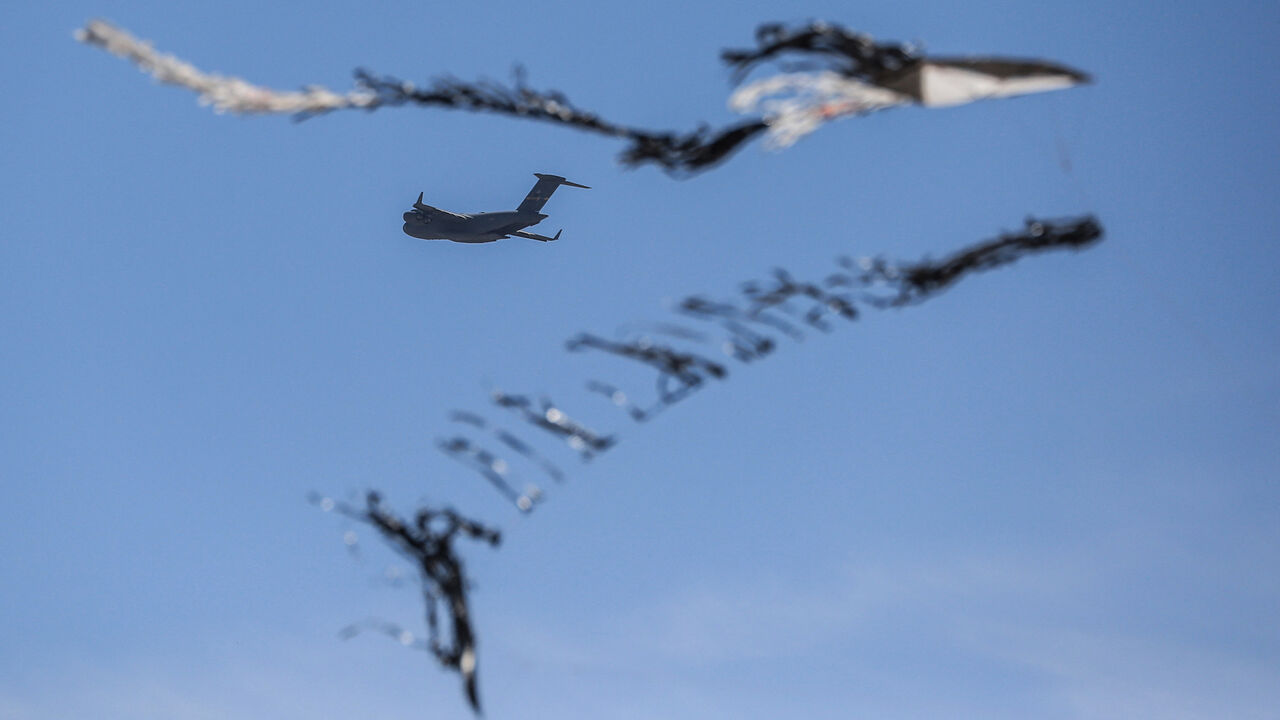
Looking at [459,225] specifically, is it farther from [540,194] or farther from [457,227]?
[540,194]

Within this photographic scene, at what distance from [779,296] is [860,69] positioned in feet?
23.0

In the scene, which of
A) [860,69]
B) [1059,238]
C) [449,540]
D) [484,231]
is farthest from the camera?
[484,231]

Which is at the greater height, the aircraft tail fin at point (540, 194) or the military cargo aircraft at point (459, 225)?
the aircraft tail fin at point (540, 194)

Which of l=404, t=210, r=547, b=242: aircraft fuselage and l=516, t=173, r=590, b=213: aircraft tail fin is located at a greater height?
l=516, t=173, r=590, b=213: aircraft tail fin

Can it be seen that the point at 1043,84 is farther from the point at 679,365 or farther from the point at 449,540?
the point at 449,540

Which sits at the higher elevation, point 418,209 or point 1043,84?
point 418,209

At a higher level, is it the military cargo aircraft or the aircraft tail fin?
the aircraft tail fin

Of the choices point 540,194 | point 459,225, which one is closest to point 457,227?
point 459,225

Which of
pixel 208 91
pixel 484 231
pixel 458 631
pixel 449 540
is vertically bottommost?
pixel 458 631

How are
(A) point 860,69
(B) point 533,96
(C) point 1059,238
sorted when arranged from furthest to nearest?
1. (C) point 1059,238
2. (B) point 533,96
3. (A) point 860,69

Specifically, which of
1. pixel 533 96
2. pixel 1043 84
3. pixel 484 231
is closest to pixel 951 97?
pixel 1043 84

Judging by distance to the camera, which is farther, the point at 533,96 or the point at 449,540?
the point at 449,540

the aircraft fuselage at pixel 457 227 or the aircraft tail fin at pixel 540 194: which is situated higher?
the aircraft tail fin at pixel 540 194

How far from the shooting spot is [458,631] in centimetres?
4275
